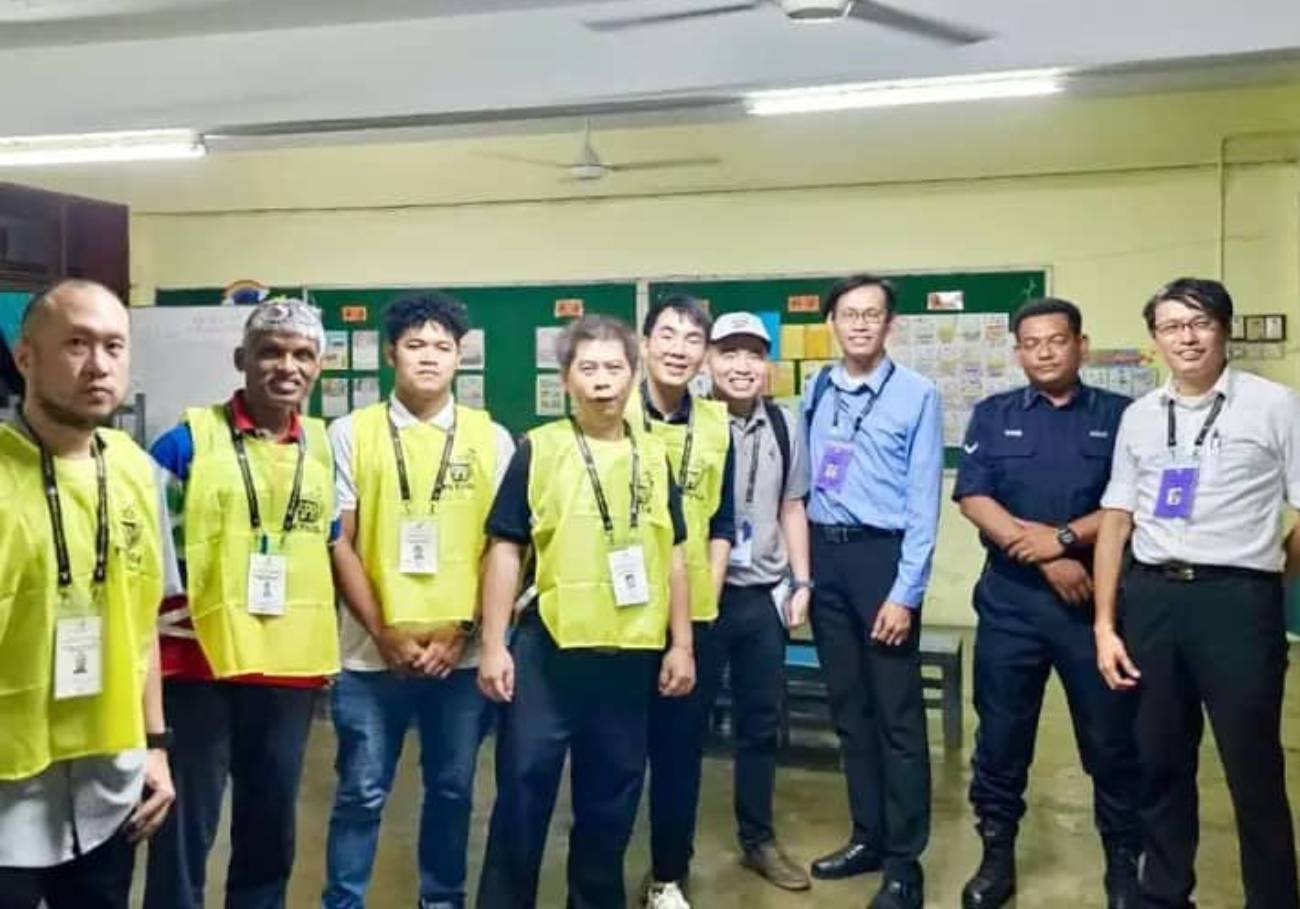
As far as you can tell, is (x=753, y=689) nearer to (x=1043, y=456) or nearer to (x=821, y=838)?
(x=821, y=838)

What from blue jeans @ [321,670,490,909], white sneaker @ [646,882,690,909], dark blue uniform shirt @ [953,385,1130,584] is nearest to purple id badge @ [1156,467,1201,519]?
dark blue uniform shirt @ [953,385,1130,584]

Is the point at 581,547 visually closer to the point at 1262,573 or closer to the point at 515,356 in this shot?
the point at 1262,573

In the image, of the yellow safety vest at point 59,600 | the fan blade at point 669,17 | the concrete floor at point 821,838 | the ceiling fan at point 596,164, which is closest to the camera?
the yellow safety vest at point 59,600

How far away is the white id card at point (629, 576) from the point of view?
8.91 ft

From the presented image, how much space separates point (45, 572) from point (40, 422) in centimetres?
24

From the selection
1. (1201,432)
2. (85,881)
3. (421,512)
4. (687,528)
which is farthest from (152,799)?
(1201,432)

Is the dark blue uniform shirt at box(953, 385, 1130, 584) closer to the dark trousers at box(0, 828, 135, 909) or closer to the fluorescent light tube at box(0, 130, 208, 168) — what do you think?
the dark trousers at box(0, 828, 135, 909)

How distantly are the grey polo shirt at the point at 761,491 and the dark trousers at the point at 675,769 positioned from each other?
235mm

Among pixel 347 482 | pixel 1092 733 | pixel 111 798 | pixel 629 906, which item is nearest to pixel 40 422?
pixel 111 798

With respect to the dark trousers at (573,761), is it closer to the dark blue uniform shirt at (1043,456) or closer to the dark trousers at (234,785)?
the dark trousers at (234,785)

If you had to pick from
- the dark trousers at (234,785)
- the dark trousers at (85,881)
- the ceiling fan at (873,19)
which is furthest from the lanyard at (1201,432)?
the dark trousers at (85,881)

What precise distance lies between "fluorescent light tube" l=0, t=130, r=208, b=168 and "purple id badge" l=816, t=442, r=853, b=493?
333 cm

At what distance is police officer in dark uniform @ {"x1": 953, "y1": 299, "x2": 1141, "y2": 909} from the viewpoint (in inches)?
122

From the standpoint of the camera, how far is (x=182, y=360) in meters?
6.66
